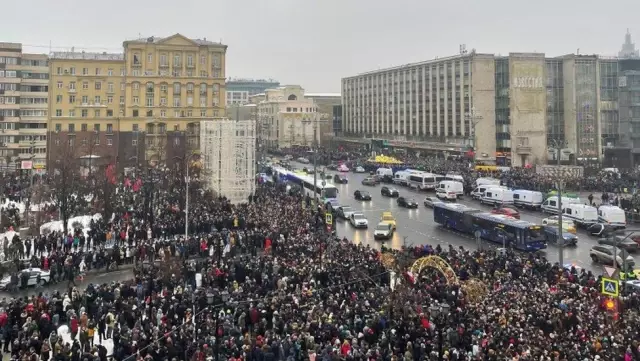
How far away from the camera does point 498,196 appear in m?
47.6

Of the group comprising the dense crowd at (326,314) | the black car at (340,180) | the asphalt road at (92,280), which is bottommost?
the asphalt road at (92,280)

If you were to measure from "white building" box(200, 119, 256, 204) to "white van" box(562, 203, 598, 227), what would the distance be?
78.7ft

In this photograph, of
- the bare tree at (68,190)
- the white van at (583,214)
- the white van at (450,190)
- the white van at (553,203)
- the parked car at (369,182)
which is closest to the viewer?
the bare tree at (68,190)

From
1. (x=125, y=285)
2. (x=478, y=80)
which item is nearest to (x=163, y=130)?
(x=478, y=80)

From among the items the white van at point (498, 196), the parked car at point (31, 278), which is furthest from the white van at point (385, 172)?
the parked car at point (31, 278)

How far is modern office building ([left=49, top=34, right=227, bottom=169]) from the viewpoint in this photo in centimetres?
6962

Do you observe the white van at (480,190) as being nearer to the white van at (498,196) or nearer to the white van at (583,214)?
the white van at (498,196)

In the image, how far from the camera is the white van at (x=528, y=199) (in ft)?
149

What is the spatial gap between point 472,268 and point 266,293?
8.63 m

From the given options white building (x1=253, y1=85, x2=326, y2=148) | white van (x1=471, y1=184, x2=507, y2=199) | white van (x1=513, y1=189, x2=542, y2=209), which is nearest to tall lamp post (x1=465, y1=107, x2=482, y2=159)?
white van (x1=471, y1=184, x2=507, y2=199)

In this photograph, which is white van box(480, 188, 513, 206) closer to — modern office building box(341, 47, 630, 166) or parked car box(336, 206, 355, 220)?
parked car box(336, 206, 355, 220)

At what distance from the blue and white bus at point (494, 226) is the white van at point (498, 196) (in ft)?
32.3

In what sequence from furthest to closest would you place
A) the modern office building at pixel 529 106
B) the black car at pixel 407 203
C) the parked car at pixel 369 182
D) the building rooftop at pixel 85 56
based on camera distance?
the modern office building at pixel 529 106, the building rooftop at pixel 85 56, the parked car at pixel 369 182, the black car at pixel 407 203

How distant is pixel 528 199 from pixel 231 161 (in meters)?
23.5
